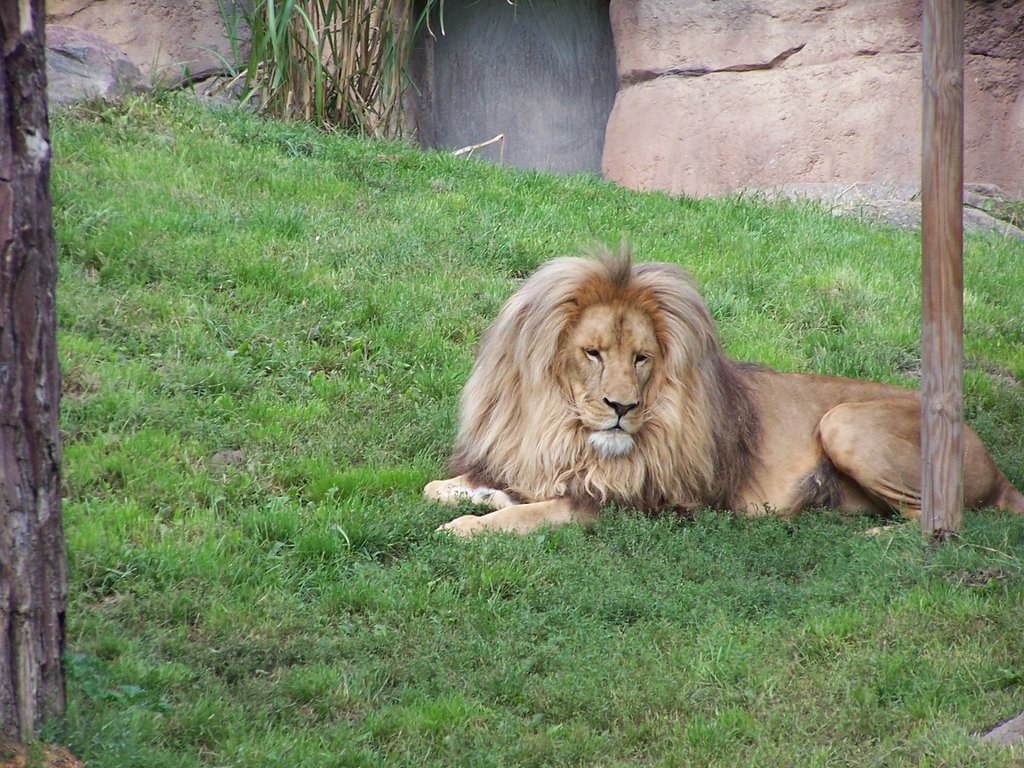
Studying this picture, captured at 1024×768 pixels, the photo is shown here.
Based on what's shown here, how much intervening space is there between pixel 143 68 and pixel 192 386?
667 cm

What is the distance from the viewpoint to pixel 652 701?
12.5 ft

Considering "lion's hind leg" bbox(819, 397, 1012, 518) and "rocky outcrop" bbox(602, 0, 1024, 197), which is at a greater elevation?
"rocky outcrop" bbox(602, 0, 1024, 197)

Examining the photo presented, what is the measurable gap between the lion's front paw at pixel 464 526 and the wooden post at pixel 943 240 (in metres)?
1.81

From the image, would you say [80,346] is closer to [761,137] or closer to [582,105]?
[761,137]

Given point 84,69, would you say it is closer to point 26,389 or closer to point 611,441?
point 611,441

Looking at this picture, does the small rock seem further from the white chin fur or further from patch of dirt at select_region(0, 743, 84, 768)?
patch of dirt at select_region(0, 743, 84, 768)

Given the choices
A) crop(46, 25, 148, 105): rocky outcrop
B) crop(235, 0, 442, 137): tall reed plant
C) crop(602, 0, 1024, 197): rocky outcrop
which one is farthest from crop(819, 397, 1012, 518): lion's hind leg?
crop(46, 25, 148, 105): rocky outcrop

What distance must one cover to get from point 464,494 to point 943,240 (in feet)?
7.38

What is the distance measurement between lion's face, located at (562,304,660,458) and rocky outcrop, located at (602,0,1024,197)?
239 inches

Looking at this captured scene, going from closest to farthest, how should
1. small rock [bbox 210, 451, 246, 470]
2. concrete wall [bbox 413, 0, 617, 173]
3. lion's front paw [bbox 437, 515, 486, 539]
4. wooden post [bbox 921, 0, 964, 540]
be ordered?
wooden post [bbox 921, 0, 964, 540] < lion's front paw [bbox 437, 515, 486, 539] < small rock [bbox 210, 451, 246, 470] < concrete wall [bbox 413, 0, 617, 173]

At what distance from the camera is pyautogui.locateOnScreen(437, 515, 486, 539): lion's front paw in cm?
509

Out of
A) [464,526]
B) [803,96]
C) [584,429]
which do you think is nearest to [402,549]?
[464,526]

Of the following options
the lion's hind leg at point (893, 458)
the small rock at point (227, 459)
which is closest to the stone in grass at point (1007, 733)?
the lion's hind leg at point (893, 458)

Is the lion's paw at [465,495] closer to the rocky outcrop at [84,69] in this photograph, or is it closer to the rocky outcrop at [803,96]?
the rocky outcrop at [84,69]
